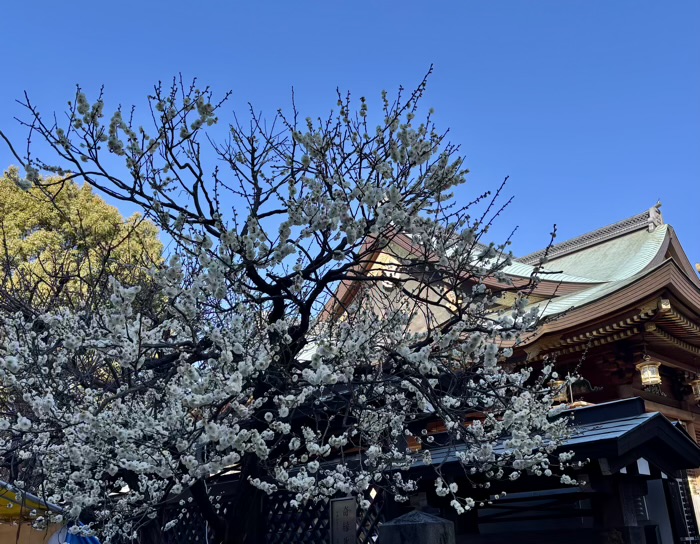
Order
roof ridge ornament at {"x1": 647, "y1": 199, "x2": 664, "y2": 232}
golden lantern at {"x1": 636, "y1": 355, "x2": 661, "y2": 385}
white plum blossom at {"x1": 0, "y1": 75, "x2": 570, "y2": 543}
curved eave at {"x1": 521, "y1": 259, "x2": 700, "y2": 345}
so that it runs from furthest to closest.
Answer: roof ridge ornament at {"x1": 647, "y1": 199, "x2": 664, "y2": 232}
golden lantern at {"x1": 636, "y1": 355, "x2": 661, "y2": 385}
curved eave at {"x1": 521, "y1": 259, "x2": 700, "y2": 345}
white plum blossom at {"x1": 0, "y1": 75, "x2": 570, "y2": 543}

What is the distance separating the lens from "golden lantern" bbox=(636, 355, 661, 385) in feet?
32.2

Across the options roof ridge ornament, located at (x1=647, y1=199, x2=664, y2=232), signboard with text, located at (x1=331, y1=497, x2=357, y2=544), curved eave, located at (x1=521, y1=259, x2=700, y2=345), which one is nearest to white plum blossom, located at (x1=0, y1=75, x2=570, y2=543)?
signboard with text, located at (x1=331, y1=497, x2=357, y2=544)

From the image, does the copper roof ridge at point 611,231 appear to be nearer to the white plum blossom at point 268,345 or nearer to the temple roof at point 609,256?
the temple roof at point 609,256

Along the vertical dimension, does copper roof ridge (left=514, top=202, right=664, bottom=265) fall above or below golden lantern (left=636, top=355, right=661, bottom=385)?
above

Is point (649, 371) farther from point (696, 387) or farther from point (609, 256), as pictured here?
point (609, 256)

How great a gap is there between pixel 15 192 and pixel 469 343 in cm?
1602

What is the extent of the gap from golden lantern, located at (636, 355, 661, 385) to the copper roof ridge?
7.61 meters

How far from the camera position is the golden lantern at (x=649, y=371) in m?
9.81

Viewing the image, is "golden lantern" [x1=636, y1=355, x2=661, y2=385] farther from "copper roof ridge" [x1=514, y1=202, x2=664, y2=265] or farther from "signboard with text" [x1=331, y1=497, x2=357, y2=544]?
"copper roof ridge" [x1=514, y1=202, x2=664, y2=265]

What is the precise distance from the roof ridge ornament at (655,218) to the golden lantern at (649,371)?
756 cm

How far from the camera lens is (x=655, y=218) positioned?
16.5m

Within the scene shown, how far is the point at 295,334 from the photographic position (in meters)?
5.87

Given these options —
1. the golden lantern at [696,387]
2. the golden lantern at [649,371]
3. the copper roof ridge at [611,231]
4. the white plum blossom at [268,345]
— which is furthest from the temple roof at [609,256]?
the white plum blossom at [268,345]

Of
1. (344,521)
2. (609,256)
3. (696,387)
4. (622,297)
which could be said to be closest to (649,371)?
(622,297)
